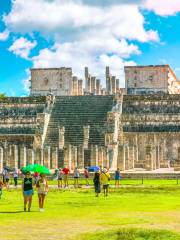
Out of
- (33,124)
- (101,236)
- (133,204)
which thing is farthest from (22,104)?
(101,236)

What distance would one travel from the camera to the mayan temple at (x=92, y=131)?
54.3 m

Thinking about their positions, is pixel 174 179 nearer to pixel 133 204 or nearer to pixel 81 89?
pixel 133 204

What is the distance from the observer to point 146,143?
200 ft

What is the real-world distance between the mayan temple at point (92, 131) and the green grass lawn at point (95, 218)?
23462 millimetres

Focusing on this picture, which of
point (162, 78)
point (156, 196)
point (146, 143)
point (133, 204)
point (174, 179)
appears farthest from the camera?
point (162, 78)

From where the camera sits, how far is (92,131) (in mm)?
59031

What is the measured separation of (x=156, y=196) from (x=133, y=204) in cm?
396

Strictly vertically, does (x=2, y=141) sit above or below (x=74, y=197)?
above

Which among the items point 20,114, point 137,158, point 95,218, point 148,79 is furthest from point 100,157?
point 148,79

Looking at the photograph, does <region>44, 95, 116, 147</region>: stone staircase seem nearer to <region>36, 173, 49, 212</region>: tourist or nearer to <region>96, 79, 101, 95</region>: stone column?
<region>36, 173, 49, 212</region>: tourist

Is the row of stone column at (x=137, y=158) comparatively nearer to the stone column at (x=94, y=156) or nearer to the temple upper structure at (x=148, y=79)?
the stone column at (x=94, y=156)

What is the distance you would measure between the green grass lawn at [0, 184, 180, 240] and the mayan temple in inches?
924

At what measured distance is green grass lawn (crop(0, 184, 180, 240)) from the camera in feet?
58.6

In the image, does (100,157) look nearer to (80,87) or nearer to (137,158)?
(137,158)
